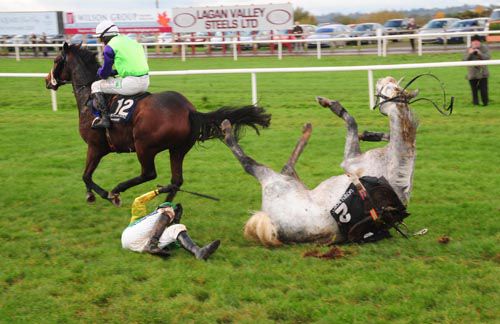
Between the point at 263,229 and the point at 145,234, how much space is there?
3.25 ft

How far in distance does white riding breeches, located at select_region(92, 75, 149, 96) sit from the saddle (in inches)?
112

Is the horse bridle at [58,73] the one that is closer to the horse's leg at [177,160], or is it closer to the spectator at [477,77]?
the horse's leg at [177,160]

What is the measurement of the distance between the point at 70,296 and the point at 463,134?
7.75 meters

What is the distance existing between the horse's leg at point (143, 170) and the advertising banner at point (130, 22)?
33.8 meters

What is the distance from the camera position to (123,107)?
6.74 metres

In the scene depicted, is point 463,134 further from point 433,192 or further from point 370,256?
point 370,256

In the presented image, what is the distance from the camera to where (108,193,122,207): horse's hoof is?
22.9 feet

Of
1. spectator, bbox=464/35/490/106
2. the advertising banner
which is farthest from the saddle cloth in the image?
the advertising banner

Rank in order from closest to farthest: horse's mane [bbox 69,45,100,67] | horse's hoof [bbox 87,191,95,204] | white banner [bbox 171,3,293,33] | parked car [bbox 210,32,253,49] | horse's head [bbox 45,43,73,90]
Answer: horse's hoof [bbox 87,191,95,204] < horse's mane [bbox 69,45,100,67] < horse's head [bbox 45,43,73,90] < parked car [bbox 210,32,253,49] < white banner [bbox 171,3,293,33]

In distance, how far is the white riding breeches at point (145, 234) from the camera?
209 inches

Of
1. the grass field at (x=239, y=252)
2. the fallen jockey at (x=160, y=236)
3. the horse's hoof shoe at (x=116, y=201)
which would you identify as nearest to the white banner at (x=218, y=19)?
the grass field at (x=239, y=252)

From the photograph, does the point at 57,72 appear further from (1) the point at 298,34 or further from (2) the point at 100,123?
(1) the point at 298,34

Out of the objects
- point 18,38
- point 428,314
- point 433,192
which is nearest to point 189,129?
point 433,192

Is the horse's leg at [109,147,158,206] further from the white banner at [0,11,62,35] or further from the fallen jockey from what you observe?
the white banner at [0,11,62,35]
